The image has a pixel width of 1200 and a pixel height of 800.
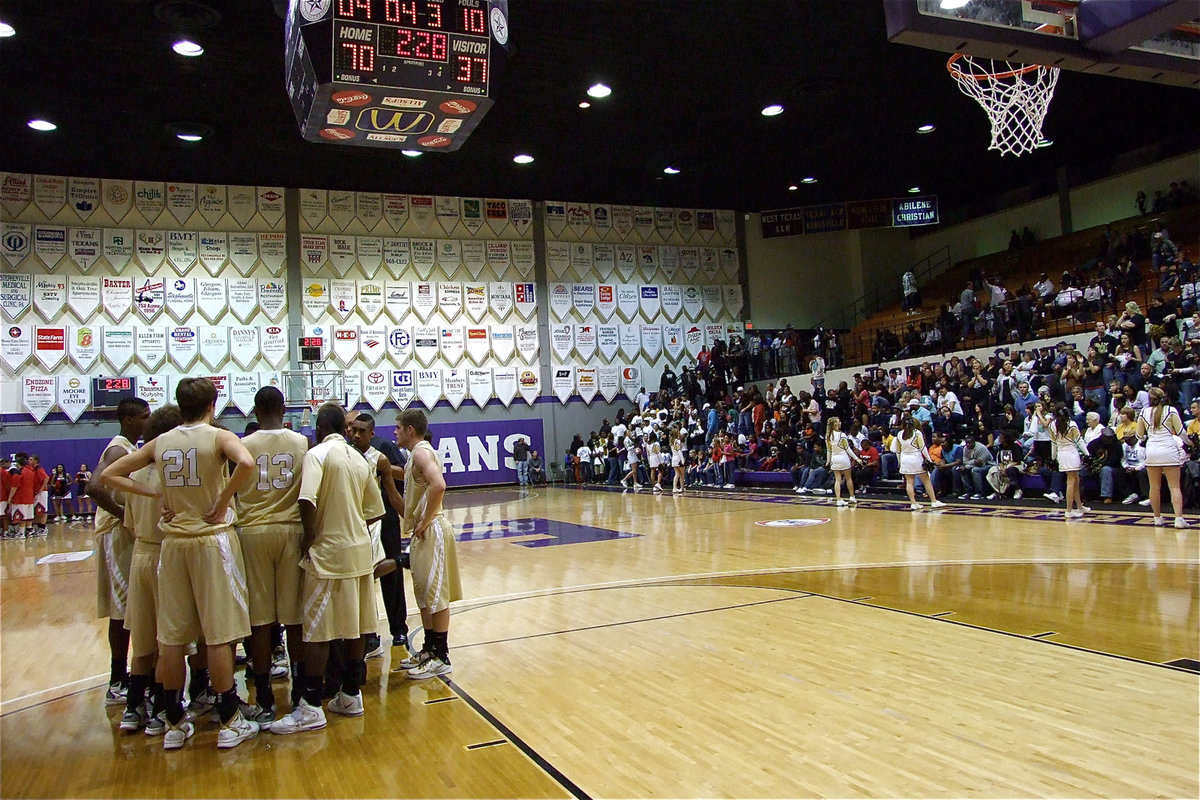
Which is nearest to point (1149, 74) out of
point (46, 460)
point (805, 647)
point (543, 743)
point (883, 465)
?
point (805, 647)

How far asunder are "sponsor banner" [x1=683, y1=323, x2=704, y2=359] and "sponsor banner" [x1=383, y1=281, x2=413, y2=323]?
8344mm

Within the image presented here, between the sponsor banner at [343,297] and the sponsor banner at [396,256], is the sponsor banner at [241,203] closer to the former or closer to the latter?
the sponsor banner at [343,297]

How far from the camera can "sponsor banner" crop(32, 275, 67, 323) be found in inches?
783

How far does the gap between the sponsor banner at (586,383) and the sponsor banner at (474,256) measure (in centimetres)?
400

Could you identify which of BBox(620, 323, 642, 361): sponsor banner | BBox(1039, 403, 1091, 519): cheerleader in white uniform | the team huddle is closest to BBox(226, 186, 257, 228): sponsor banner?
BBox(620, 323, 642, 361): sponsor banner

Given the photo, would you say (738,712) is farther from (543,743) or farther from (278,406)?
(278,406)

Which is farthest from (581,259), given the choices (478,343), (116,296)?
(116,296)

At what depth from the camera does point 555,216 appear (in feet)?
81.3

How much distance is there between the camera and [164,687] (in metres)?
4.04

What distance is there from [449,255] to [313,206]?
375 centimetres

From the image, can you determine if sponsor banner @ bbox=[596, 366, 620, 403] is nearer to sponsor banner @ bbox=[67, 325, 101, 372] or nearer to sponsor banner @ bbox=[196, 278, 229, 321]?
sponsor banner @ bbox=[196, 278, 229, 321]

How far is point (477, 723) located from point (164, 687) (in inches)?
59.0

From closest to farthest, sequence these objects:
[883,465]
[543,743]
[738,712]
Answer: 1. [543,743]
2. [738,712]
3. [883,465]

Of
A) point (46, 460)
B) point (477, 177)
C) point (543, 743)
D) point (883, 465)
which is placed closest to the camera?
point (543, 743)
